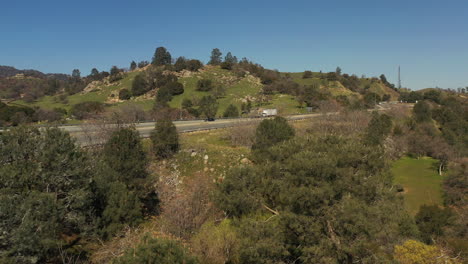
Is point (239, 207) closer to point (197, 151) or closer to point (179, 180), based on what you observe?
point (179, 180)

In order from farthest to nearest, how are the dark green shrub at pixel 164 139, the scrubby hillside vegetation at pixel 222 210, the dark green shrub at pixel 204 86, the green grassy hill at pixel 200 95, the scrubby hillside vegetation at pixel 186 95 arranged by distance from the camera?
the dark green shrub at pixel 204 86 < the green grassy hill at pixel 200 95 < the scrubby hillside vegetation at pixel 186 95 < the dark green shrub at pixel 164 139 < the scrubby hillside vegetation at pixel 222 210

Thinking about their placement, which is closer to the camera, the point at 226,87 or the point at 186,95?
the point at 186,95

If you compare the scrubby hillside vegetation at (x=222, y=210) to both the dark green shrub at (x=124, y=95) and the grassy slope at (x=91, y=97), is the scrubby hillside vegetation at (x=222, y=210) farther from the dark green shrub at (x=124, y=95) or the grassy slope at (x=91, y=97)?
the grassy slope at (x=91, y=97)

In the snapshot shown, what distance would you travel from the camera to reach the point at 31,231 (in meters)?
10.3

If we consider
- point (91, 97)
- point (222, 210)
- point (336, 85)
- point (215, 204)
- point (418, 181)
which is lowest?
point (418, 181)

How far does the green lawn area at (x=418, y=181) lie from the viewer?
28433 mm

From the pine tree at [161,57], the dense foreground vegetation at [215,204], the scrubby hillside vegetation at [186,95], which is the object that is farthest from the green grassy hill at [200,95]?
the dense foreground vegetation at [215,204]

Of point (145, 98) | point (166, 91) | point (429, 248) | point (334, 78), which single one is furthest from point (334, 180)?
point (334, 78)

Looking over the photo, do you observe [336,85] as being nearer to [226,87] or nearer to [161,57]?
[226,87]

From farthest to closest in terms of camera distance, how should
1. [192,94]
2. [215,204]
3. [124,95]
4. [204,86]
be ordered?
[204,86]
[124,95]
[192,94]
[215,204]

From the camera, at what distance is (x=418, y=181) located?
112 ft

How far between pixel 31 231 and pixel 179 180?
16.3 meters

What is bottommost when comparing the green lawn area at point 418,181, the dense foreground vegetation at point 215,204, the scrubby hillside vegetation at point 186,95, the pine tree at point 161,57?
the green lawn area at point 418,181

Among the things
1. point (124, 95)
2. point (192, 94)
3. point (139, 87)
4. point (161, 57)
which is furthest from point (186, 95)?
point (161, 57)
